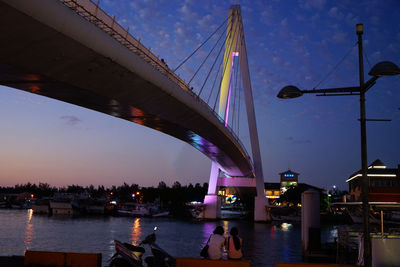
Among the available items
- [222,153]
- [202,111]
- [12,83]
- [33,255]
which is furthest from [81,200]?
[33,255]

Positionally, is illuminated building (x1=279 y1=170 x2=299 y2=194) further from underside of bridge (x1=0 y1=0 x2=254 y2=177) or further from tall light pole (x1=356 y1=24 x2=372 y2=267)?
tall light pole (x1=356 y1=24 x2=372 y2=267)

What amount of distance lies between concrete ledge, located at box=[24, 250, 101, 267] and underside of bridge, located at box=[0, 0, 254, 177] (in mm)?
6114

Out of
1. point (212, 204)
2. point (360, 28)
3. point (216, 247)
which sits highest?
point (360, 28)

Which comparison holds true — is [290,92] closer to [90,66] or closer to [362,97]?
[362,97]

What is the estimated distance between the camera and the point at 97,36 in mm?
14086

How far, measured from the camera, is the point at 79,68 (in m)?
15.5

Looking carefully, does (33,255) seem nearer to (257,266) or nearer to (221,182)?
(257,266)

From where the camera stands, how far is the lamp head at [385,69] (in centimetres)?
922

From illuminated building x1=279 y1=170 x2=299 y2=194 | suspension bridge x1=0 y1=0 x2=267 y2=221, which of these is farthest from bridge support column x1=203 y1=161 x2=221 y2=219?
illuminated building x1=279 y1=170 x2=299 y2=194

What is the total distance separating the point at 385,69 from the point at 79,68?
10508 mm

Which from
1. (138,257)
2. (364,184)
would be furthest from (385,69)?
(138,257)

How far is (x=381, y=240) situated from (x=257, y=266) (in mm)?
8394

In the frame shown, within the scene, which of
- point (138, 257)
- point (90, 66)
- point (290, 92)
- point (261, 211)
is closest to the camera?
point (138, 257)

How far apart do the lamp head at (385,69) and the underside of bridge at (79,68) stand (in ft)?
28.2
